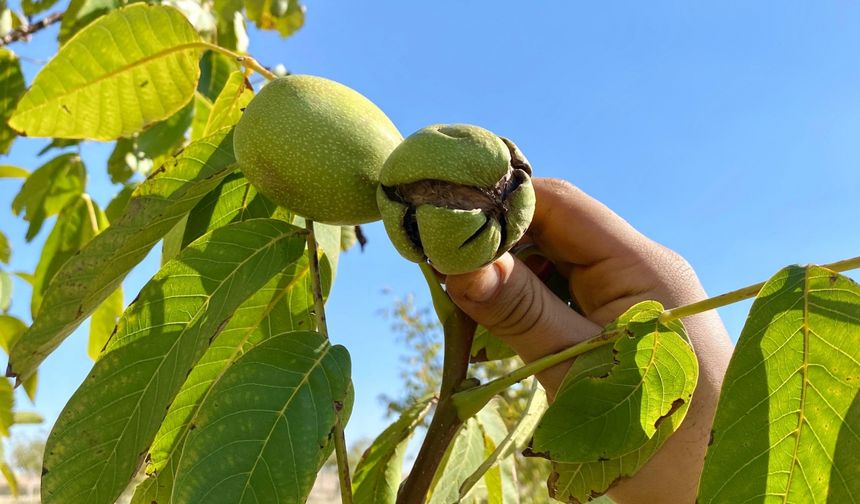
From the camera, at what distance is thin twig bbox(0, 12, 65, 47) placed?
2657 millimetres

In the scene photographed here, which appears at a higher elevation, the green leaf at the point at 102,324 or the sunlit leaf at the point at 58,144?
the sunlit leaf at the point at 58,144

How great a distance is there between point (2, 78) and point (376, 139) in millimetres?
1664

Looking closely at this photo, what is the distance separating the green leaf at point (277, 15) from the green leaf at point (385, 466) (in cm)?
183

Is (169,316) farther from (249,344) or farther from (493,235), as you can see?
(493,235)

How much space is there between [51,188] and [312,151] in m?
1.70

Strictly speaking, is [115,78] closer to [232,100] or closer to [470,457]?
[232,100]

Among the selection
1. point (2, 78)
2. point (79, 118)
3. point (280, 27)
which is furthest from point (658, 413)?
point (280, 27)

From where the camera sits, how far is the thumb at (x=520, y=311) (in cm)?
104

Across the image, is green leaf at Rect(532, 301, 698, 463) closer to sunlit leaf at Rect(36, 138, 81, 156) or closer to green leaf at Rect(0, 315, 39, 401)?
sunlit leaf at Rect(36, 138, 81, 156)

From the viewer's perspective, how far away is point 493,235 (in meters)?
0.92

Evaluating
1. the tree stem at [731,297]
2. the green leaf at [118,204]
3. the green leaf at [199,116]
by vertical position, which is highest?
the green leaf at [199,116]

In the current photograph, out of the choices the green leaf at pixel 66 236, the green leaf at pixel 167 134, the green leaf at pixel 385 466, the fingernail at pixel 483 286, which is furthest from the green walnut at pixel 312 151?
the green leaf at pixel 66 236

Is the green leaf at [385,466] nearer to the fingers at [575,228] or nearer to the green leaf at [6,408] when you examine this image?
the fingers at [575,228]

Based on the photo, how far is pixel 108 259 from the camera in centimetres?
105
